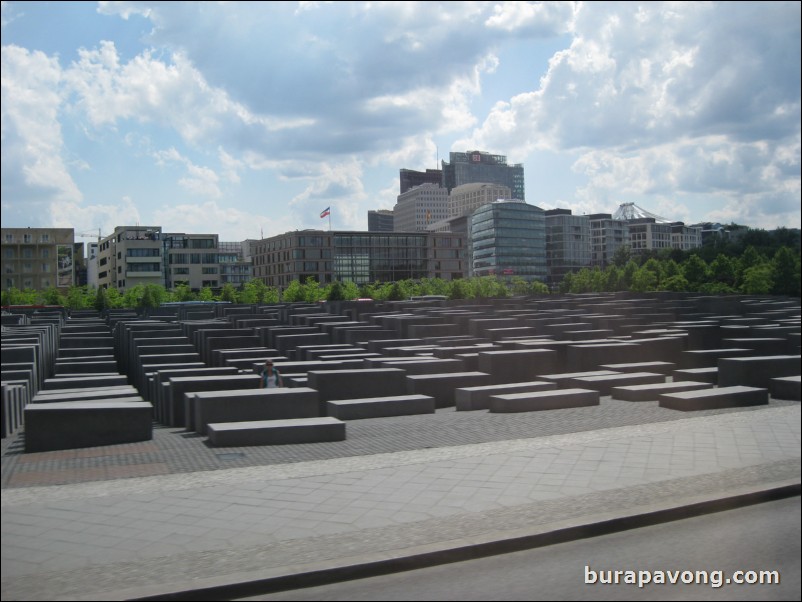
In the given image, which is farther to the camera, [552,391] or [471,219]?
[471,219]

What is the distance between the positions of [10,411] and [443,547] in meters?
9.88

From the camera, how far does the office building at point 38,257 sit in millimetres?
12387

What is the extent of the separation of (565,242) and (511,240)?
13.8m

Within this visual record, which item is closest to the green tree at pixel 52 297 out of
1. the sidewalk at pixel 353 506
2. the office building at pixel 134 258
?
the office building at pixel 134 258

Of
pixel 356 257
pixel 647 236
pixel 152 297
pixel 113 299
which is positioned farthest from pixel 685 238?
pixel 356 257

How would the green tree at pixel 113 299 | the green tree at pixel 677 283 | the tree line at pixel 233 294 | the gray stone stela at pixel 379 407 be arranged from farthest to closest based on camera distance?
the tree line at pixel 233 294, the green tree at pixel 113 299, the green tree at pixel 677 283, the gray stone stela at pixel 379 407

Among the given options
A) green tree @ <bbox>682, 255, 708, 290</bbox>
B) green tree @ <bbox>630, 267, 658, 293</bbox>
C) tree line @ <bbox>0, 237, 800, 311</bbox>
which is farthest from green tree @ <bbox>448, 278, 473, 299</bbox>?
green tree @ <bbox>682, 255, 708, 290</bbox>

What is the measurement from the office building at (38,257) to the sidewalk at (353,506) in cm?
285

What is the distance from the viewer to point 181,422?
14.2m

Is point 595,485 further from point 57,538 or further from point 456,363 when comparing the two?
point 456,363

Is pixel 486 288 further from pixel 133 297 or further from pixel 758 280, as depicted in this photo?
pixel 758 280

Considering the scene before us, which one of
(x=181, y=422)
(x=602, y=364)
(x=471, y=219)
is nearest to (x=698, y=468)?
(x=181, y=422)

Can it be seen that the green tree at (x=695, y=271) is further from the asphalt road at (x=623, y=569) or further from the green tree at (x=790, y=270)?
the asphalt road at (x=623, y=569)

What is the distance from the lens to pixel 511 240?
152 meters
